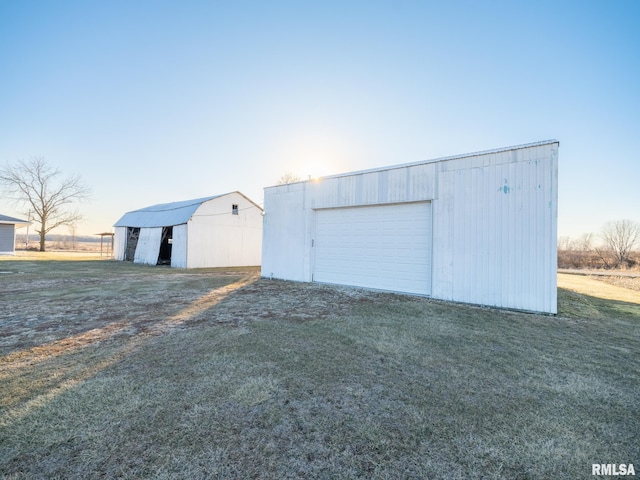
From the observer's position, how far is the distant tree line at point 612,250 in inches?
1188

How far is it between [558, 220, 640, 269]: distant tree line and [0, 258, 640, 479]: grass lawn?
34.1 m

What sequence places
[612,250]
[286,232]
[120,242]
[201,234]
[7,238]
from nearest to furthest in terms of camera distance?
[286,232], [201,234], [120,242], [7,238], [612,250]

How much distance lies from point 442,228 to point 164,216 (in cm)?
1863

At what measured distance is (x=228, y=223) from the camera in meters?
18.4

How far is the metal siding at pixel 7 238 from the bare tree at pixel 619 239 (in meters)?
59.4

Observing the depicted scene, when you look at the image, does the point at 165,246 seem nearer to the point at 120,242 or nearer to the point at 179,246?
the point at 179,246

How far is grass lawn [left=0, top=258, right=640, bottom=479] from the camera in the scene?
1808 millimetres

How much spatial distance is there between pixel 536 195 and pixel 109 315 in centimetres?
950

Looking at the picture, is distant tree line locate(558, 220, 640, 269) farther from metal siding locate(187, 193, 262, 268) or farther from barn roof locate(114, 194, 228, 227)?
barn roof locate(114, 194, 228, 227)

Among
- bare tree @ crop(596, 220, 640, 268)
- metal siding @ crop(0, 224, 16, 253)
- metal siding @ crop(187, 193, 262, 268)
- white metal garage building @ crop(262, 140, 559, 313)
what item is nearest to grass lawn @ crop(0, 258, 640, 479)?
white metal garage building @ crop(262, 140, 559, 313)

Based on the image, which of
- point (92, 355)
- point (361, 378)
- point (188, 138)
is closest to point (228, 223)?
point (188, 138)

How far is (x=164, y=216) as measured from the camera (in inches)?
770

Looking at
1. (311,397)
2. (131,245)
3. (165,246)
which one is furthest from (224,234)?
(311,397)

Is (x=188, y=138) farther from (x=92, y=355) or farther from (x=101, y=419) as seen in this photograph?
(x=101, y=419)
